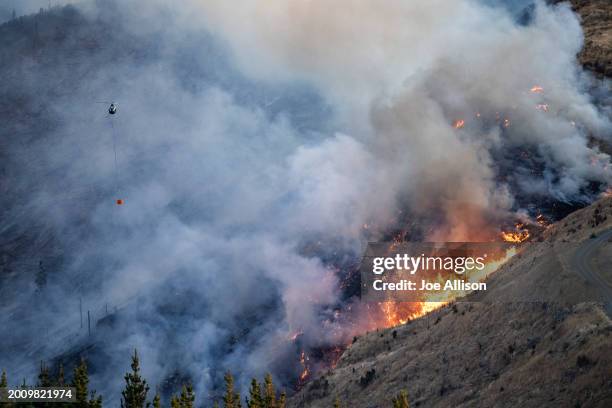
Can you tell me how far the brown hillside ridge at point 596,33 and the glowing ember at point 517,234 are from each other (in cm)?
4978

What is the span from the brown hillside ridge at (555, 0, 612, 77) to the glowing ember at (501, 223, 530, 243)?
163ft

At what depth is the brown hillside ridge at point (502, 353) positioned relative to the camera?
3925 cm

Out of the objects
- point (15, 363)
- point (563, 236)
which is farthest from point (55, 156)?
point (563, 236)

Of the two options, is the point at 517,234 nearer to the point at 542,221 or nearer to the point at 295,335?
the point at 542,221

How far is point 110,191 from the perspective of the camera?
565 feet

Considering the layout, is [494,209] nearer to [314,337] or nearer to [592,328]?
[314,337]

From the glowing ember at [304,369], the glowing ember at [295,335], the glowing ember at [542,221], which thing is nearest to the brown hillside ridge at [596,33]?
the glowing ember at [542,221]

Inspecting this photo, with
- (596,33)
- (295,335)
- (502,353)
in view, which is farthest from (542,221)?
(596,33)

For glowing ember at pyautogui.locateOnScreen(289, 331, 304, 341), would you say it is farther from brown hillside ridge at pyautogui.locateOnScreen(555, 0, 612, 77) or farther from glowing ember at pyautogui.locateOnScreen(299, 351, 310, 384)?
brown hillside ridge at pyautogui.locateOnScreen(555, 0, 612, 77)

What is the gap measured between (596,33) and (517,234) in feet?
231

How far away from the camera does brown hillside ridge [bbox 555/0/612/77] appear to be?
134 m

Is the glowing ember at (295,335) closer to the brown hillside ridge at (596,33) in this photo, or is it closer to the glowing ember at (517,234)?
the glowing ember at (517,234)

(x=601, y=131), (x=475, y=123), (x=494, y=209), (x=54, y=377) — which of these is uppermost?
(x=475, y=123)

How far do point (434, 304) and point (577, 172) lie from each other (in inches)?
1557
